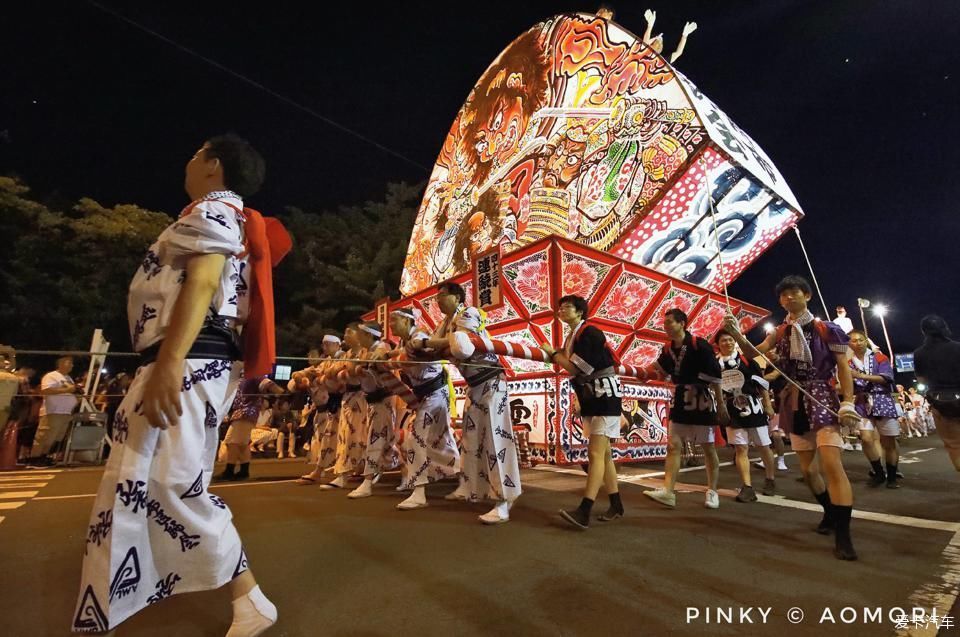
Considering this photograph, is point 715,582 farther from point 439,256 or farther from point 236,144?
point 439,256

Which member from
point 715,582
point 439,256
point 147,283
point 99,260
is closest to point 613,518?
point 715,582

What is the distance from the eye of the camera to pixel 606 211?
28.2 feet

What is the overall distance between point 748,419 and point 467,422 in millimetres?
3346

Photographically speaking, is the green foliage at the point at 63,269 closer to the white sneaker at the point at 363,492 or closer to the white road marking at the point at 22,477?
the white road marking at the point at 22,477

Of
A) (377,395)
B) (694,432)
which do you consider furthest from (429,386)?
(694,432)

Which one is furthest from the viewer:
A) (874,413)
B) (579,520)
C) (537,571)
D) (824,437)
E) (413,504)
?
(874,413)

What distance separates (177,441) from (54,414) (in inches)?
364

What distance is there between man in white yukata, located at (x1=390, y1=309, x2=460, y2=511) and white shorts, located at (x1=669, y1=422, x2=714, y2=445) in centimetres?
209

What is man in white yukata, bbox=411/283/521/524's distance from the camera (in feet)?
12.8

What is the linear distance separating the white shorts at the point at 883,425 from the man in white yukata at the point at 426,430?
4.91 metres

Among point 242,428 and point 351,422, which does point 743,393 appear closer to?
point 351,422

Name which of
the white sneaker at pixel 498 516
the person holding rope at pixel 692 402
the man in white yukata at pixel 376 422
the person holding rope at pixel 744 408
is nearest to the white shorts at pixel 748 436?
the person holding rope at pixel 744 408

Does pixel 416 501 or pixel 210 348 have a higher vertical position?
pixel 210 348

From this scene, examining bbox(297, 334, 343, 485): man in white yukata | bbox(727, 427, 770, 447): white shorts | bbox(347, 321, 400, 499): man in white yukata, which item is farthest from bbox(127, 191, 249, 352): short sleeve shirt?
bbox(727, 427, 770, 447): white shorts
